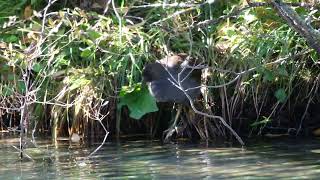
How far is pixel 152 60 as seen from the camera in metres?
5.47

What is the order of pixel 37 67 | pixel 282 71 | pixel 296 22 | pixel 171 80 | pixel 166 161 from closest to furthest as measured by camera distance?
pixel 296 22 < pixel 166 161 < pixel 282 71 < pixel 171 80 < pixel 37 67

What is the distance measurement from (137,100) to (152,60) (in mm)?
335

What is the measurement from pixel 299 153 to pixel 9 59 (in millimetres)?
2264

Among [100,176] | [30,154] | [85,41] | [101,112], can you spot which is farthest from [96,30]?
[100,176]

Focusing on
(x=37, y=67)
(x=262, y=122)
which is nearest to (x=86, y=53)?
(x=37, y=67)

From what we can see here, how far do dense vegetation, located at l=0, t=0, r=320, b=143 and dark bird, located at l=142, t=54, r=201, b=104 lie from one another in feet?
0.26

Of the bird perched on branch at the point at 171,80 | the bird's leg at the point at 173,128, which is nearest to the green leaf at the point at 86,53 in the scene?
the bird perched on branch at the point at 171,80

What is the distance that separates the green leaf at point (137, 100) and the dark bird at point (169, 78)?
7 cm

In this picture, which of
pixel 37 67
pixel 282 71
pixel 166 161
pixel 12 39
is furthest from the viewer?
pixel 12 39

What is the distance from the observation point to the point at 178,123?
5387 mm

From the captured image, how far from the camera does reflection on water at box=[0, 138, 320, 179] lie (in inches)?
164

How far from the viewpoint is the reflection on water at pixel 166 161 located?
13.7 ft

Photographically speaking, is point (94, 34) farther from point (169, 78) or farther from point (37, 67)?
point (169, 78)

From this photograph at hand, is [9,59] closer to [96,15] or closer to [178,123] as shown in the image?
[96,15]
